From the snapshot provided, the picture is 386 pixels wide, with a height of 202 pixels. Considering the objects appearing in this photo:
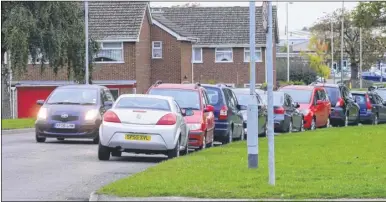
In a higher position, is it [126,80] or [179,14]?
[179,14]

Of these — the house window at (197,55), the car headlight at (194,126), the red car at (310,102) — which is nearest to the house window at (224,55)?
the house window at (197,55)

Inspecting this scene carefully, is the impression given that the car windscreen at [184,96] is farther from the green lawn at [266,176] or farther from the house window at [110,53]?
the house window at [110,53]

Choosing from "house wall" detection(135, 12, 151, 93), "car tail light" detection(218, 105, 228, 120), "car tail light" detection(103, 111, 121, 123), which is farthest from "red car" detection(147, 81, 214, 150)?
"house wall" detection(135, 12, 151, 93)

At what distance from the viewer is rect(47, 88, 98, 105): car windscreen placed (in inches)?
1011

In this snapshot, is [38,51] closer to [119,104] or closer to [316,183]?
[119,104]

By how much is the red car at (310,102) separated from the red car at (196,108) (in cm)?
1152

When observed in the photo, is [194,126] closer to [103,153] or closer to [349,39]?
[103,153]

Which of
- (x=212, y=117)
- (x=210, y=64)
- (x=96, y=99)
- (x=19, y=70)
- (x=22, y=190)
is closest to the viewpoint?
(x=22, y=190)

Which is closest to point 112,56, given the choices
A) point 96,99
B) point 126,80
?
point 126,80

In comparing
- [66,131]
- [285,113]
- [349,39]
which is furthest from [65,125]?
[349,39]

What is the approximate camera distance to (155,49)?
62.3 metres

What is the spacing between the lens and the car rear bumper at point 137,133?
19281mm

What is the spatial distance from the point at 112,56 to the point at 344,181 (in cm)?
4596

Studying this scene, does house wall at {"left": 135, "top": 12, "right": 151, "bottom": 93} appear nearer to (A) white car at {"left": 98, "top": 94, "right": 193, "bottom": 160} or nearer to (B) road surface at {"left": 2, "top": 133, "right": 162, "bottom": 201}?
(B) road surface at {"left": 2, "top": 133, "right": 162, "bottom": 201}
